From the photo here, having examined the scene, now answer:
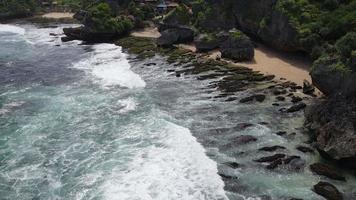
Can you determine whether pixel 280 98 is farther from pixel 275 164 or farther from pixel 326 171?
pixel 326 171

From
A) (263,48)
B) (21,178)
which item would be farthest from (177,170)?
(263,48)

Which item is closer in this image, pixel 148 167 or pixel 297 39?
pixel 148 167

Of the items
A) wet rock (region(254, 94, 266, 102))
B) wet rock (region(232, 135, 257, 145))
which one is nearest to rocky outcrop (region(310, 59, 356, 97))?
wet rock (region(254, 94, 266, 102))

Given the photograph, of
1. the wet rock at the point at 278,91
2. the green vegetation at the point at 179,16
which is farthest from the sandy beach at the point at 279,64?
the green vegetation at the point at 179,16

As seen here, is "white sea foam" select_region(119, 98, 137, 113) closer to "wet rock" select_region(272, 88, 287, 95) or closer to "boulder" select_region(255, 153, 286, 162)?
"wet rock" select_region(272, 88, 287, 95)

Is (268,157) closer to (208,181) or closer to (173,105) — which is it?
(208,181)

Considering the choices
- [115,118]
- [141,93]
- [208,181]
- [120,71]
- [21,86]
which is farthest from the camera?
[120,71]

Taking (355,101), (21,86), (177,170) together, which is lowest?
(21,86)

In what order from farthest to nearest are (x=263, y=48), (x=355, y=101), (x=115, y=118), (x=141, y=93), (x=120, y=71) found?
(x=263, y=48)
(x=120, y=71)
(x=141, y=93)
(x=115, y=118)
(x=355, y=101)
